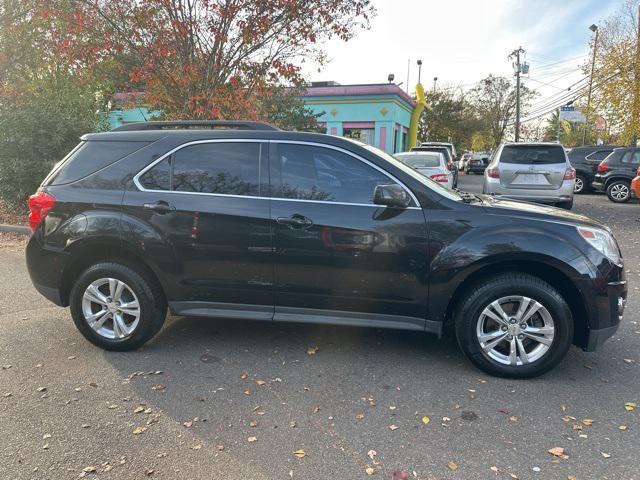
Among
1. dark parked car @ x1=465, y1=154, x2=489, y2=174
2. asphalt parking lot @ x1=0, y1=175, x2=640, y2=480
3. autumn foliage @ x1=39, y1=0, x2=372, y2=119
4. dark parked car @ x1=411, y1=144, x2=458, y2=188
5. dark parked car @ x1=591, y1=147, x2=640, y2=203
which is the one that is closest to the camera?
asphalt parking lot @ x1=0, y1=175, x2=640, y2=480

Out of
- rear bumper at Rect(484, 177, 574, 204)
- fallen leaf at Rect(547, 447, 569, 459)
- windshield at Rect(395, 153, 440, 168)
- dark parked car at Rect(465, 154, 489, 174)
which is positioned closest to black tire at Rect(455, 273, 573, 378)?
fallen leaf at Rect(547, 447, 569, 459)

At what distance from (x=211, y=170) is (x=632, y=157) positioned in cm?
1495

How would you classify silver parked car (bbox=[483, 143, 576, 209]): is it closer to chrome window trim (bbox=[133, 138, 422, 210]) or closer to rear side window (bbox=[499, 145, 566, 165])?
rear side window (bbox=[499, 145, 566, 165])

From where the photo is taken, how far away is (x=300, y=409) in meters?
3.08

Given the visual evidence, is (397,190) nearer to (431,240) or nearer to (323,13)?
(431,240)

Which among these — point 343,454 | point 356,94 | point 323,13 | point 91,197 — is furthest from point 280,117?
point 343,454

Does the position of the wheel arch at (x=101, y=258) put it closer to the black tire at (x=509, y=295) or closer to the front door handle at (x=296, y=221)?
the front door handle at (x=296, y=221)

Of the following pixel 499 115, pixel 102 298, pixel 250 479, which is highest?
pixel 499 115

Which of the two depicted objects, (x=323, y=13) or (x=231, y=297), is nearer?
(x=231, y=297)

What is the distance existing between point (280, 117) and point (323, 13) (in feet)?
32.8

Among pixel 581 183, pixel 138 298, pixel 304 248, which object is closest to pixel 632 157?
pixel 581 183

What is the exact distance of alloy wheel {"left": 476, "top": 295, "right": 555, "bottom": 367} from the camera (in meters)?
3.41

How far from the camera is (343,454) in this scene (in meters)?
2.63

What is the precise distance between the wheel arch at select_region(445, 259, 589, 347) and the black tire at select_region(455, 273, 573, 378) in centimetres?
5
